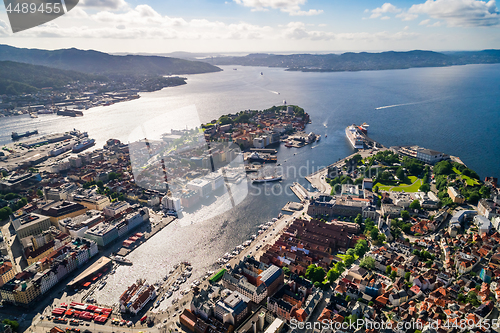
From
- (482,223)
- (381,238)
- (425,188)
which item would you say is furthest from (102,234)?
(425,188)

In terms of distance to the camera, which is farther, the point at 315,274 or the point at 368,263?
the point at 368,263

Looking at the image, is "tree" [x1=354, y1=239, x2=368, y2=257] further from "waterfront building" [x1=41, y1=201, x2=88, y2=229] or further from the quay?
"waterfront building" [x1=41, y1=201, x2=88, y2=229]

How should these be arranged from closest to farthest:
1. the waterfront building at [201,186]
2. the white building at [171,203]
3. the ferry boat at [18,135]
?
the white building at [171,203] → the waterfront building at [201,186] → the ferry boat at [18,135]

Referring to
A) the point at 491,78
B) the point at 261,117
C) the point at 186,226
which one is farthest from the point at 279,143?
the point at 491,78

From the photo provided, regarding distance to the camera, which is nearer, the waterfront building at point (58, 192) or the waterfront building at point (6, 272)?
the waterfront building at point (6, 272)

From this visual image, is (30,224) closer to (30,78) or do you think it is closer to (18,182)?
(18,182)

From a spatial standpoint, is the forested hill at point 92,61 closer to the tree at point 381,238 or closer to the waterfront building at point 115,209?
the waterfront building at point 115,209

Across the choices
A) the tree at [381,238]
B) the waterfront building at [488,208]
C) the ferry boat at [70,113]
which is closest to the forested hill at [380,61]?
the ferry boat at [70,113]
